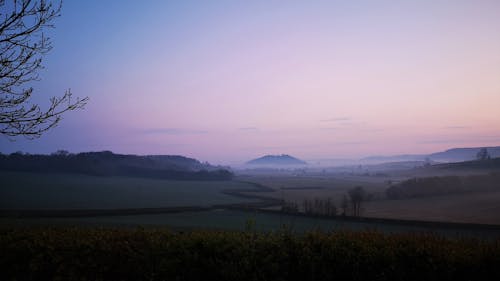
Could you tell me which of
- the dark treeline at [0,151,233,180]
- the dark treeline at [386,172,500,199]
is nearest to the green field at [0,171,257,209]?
the dark treeline at [0,151,233,180]

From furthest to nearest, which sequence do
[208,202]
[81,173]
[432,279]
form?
[81,173], [208,202], [432,279]

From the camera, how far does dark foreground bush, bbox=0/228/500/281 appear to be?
684 cm

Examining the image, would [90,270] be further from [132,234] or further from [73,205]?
[73,205]

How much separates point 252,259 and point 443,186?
60.5 meters

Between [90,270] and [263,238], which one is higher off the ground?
[263,238]

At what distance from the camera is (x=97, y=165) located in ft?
303

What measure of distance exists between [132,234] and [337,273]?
15.9 feet

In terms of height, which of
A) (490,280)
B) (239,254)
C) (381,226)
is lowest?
(381,226)

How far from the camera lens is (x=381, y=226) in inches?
1207

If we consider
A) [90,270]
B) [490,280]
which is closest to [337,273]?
[490,280]

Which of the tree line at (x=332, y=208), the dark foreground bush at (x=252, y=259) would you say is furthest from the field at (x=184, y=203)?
the dark foreground bush at (x=252, y=259)

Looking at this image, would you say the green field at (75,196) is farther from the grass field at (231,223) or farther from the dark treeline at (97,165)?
the grass field at (231,223)

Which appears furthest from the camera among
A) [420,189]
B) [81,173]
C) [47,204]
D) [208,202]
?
[81,173]

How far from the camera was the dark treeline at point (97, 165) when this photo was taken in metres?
84.1
